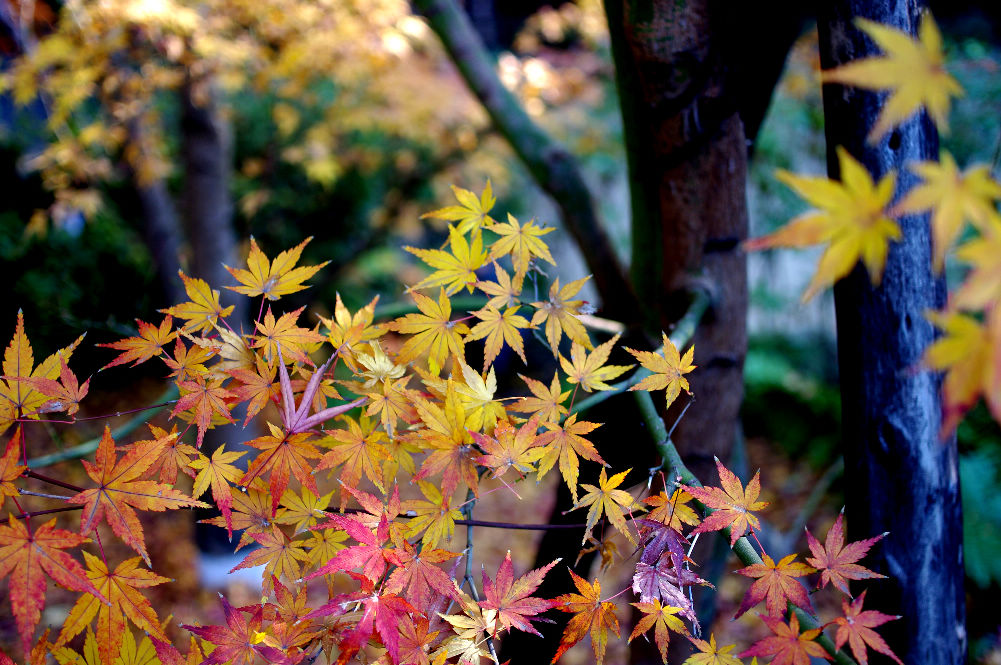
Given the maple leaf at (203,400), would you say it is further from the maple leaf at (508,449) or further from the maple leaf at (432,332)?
the maple leaf at (508,449)

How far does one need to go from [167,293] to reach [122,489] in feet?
11.1

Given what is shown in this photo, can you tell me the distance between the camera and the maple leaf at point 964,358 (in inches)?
14.6

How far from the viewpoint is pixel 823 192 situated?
1.44 ft

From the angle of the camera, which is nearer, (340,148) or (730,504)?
(730,504)

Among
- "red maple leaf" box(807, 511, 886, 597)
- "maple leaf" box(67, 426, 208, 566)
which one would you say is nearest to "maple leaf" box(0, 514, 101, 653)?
"maple leaf" box(67, 426, 208, 566)

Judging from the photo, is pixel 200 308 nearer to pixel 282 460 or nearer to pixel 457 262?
pixel 282 460

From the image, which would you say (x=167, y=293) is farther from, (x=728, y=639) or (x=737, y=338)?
(x=728, y=639)

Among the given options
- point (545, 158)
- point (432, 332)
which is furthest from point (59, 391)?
point (545, 158)

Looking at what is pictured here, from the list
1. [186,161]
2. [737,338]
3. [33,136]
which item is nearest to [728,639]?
[737,338]

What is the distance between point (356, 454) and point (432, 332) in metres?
0.20

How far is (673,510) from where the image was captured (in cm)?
76

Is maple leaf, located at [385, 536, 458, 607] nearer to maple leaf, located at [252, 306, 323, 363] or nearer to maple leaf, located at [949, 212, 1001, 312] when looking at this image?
maple leaf, located at [252, 306, 323, 363]

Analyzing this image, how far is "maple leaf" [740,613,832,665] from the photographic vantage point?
2.22 ft

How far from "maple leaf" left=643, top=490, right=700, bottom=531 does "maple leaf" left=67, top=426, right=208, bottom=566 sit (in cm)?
57
